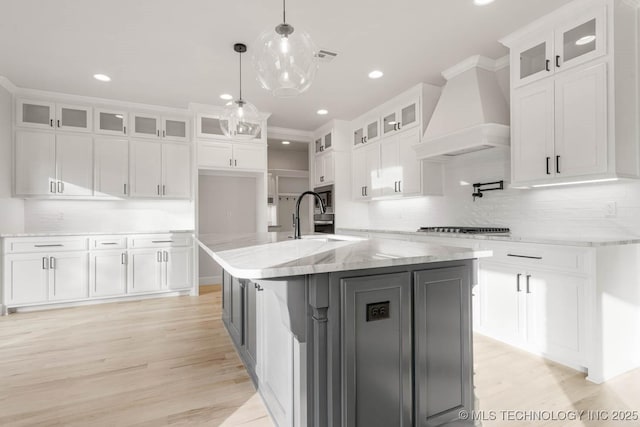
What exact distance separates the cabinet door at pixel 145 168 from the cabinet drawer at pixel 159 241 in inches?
25.8

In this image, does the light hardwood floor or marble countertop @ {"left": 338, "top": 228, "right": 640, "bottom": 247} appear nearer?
the light hardwood floor

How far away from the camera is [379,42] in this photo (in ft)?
10.1

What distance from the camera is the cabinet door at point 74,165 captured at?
4.32 metres

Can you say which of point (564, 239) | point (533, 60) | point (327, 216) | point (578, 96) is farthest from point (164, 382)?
point (533, 60)

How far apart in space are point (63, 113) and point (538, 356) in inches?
231

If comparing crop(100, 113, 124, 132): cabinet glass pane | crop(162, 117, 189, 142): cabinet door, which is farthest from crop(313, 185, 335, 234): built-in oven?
crop(100, 113, 124, 132): cabinet glass pane

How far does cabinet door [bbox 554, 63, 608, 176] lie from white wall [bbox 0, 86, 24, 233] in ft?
18.7

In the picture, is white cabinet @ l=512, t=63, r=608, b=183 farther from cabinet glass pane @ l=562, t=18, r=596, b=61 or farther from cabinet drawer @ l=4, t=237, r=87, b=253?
cabinet drawer @ l=4, t=237, r=87, b=253

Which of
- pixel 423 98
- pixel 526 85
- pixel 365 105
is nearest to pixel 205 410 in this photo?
pixel 526 85

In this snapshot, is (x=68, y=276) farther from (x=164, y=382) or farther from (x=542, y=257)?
(x=542, y=257)

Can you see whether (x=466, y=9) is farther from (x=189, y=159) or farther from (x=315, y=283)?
(x=189, y=159)

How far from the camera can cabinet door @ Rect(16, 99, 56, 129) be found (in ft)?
13.6

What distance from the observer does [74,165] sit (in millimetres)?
4379

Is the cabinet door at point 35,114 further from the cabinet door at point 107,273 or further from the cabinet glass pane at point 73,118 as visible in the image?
the cabinet door at point 107,273
